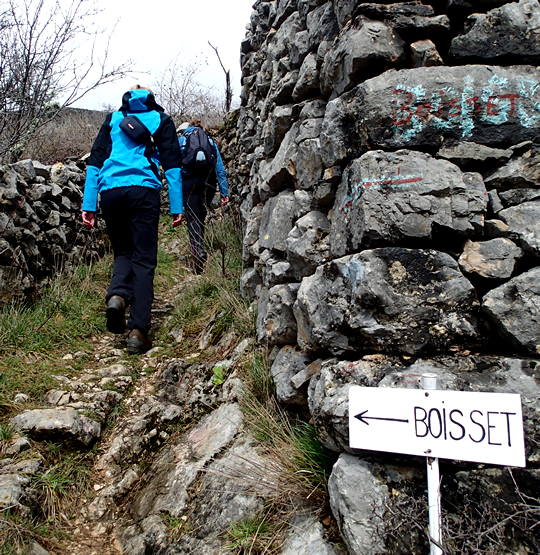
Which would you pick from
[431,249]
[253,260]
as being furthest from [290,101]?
[431,249]

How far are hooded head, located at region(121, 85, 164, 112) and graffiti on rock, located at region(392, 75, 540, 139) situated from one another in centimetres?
240

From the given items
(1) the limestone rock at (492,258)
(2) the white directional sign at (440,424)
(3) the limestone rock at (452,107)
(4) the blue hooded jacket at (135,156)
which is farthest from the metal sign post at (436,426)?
(4) the blue hooded jacket at (135,156)

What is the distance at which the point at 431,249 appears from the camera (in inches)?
68.1

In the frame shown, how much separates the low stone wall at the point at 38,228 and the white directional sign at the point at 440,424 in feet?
10.4

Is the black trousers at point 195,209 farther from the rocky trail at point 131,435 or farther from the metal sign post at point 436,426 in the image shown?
the metal sign post at point 436,426

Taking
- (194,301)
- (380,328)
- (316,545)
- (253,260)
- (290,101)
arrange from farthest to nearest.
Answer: (194,301) < (253,260) < (290,101) < (380,328) < (316,545)

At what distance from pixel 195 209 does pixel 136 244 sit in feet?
5.94

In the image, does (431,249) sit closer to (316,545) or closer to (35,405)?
(316,545)

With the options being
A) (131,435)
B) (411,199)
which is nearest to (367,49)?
(411,199)

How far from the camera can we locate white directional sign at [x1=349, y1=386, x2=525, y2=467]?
1.27 metres

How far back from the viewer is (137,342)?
3.32 metres

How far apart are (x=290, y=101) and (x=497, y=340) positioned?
6.73 feet

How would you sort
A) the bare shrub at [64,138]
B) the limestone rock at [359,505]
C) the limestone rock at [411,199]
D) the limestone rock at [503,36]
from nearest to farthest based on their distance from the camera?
1. the limestone rock at [359,505]
2. the limestone rock at [411,199]
3. the limestone rock at [503,36]
4. the bare shrub at [64,138]

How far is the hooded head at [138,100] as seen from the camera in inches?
139
